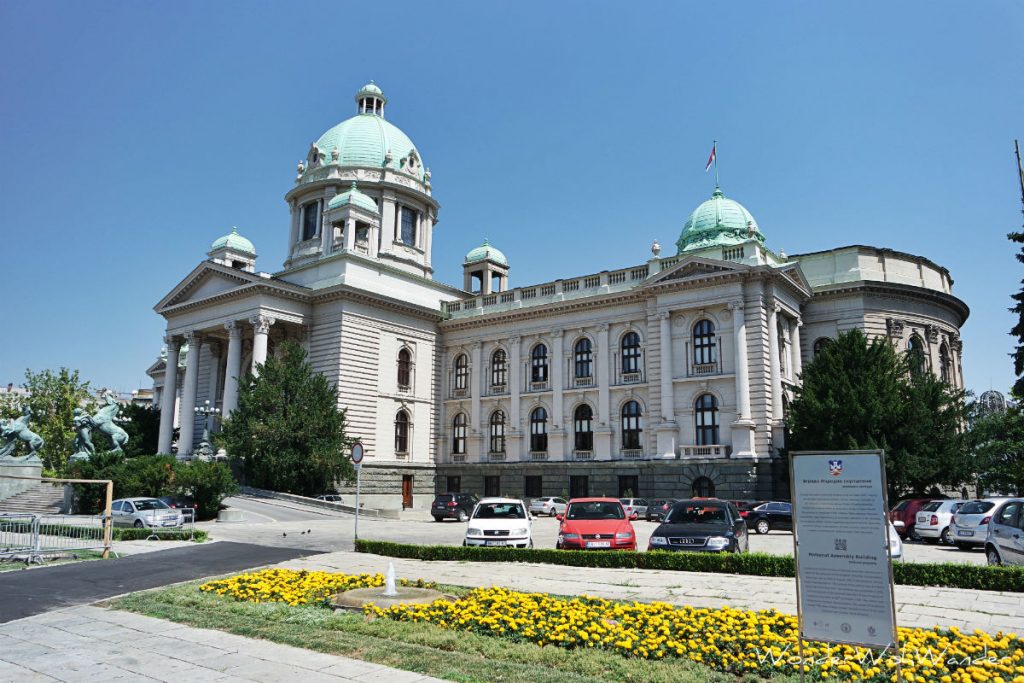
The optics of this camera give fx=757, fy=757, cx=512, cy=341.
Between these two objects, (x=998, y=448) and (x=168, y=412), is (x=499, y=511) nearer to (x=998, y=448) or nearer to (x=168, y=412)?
(x=998, y=448)

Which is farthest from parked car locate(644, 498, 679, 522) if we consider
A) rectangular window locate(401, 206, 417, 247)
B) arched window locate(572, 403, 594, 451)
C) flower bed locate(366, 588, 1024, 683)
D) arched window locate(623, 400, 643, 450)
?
rectangular window locate(401, 206, 417, 247)

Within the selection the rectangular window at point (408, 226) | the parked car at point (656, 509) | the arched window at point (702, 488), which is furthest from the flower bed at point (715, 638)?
the rectangular window at point (408, 226)

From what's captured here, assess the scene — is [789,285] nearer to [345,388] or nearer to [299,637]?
[345,388]

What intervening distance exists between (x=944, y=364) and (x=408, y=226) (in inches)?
1553

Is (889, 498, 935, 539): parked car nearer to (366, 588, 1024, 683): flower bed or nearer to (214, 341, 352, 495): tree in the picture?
(366, 588, 1024, 683): flower bed

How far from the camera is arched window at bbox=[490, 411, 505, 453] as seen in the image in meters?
51.8

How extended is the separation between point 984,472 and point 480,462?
2924cm

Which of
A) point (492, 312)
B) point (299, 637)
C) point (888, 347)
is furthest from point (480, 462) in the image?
point (299, 637)

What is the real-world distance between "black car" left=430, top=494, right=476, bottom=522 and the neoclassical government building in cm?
825

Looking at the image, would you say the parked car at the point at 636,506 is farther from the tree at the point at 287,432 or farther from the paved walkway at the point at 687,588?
the paved walkway at the point at 687,588

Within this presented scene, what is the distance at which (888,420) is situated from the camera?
1410 inches

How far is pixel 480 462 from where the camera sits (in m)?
51.4

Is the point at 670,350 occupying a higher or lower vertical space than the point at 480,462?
higher

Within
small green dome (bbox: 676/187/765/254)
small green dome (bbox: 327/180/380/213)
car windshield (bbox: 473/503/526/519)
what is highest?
small green dome (bbox: 327/180/380/213)
